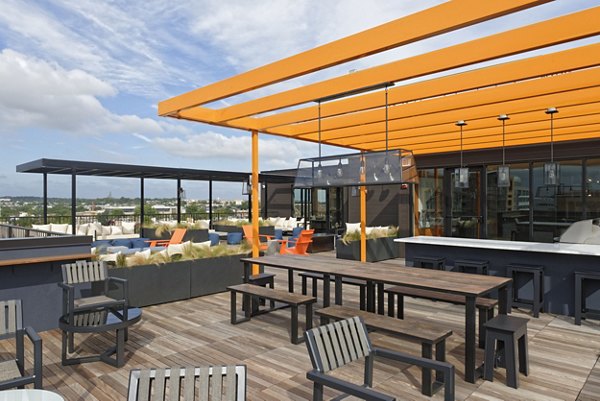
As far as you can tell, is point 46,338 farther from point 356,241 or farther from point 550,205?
point 550,205

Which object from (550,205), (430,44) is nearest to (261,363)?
(430,44)

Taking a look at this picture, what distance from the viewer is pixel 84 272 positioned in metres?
4.64

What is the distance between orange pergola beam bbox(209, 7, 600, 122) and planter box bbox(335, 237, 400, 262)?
Result: 5430mm

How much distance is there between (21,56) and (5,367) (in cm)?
2196

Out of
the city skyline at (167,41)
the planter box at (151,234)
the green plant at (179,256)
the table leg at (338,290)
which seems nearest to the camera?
the table leg at (338,290)

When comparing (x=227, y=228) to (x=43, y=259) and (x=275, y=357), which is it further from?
(x=275, y=357)

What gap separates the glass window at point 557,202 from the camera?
358 inches

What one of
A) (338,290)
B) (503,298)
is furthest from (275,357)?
(503,298)

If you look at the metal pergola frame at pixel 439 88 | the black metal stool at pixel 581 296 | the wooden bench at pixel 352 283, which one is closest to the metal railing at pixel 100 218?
the metal pergola frame at pixel 439 88

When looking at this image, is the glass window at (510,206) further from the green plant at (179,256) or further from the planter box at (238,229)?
the planter box at (238,229)

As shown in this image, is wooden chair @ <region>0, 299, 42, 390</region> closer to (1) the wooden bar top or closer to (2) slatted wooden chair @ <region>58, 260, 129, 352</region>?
(2) slatted wooden chair @ <region>58, 260, 129, 352</region>

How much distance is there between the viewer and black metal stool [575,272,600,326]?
5.42 m

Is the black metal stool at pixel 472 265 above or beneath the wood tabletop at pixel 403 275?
beneath

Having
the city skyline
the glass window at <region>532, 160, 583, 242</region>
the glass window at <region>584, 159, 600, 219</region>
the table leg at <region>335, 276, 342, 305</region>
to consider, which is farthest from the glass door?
the table leg at <region>335, 276, 342, 305</region>
